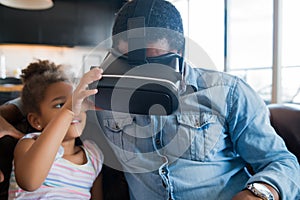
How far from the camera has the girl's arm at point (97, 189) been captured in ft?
2.96

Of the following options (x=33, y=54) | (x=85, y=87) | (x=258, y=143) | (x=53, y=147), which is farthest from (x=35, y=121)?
(x=33, y=54)

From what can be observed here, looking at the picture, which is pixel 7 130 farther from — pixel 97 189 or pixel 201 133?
pixel 201 133

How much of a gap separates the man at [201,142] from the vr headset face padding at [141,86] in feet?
0.44

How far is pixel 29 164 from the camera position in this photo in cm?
69

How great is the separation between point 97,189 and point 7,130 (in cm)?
32

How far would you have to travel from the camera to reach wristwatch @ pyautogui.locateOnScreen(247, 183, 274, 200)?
0.59 meters

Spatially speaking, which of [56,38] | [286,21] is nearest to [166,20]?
[286,21]

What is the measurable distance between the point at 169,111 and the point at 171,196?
29cm

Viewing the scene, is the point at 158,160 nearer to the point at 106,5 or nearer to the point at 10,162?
the point at 10,162

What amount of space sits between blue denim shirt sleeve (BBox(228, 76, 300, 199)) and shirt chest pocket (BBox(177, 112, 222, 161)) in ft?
0.13

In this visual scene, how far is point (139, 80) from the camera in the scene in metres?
0.49

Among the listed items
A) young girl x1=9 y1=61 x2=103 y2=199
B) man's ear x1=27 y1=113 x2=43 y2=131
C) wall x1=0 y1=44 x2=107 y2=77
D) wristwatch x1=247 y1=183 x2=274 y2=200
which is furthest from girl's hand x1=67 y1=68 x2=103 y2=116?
wall x1=0 y1=44 x2=107 y2=77

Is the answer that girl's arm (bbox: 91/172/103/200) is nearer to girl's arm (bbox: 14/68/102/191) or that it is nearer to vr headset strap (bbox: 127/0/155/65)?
girl's arm (bbox: 14/68/102/191)

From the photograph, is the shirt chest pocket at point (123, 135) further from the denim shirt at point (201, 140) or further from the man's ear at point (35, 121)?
the man's ear at point (35, 121)
